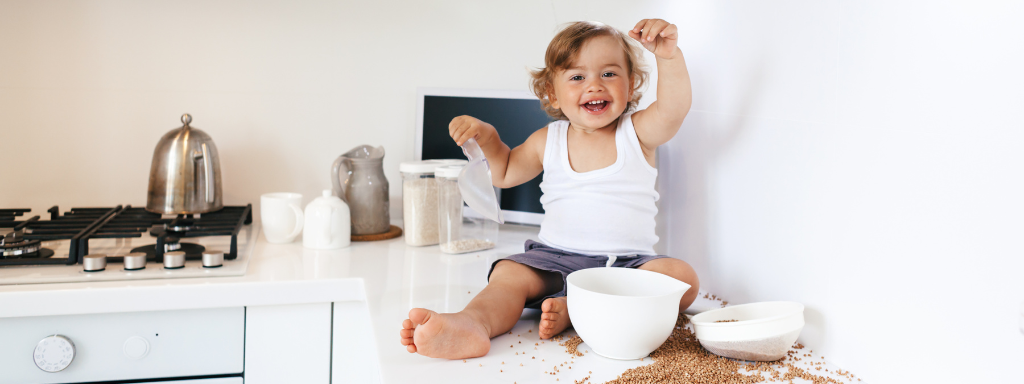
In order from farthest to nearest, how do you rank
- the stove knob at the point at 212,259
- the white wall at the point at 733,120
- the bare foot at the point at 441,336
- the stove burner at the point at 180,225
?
the stove burner at the point at 180,225 < the stove knob at the point at 212,259 < the bare foot at the point at 441,336 < the white wall at the point at 733,120

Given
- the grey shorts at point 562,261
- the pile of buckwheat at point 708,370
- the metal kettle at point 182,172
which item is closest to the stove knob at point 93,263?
the metal kettle at point 182,172

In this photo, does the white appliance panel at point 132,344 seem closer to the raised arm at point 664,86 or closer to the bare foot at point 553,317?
the bare foot at point 553,317

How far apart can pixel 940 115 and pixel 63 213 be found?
154 cm

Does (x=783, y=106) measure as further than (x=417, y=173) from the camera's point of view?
No

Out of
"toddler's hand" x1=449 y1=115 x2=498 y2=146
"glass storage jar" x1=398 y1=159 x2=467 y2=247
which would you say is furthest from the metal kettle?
"toddler's hand" x1=449 y1=115 x2=498 y2=146

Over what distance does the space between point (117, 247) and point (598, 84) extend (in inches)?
34.6

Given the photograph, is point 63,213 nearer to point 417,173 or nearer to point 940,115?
point 417,173

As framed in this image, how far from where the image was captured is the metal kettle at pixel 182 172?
49.6 inches

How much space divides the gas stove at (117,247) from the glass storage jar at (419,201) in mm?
294

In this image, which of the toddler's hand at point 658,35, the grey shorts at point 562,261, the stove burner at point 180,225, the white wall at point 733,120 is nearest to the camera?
the white wall at point 733,120

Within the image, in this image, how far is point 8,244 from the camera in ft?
3.40

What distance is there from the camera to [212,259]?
3.35 ft

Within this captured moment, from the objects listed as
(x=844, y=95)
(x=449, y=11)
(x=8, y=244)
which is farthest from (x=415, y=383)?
(x=449, y=11)

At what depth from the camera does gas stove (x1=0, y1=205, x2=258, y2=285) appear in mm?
989
